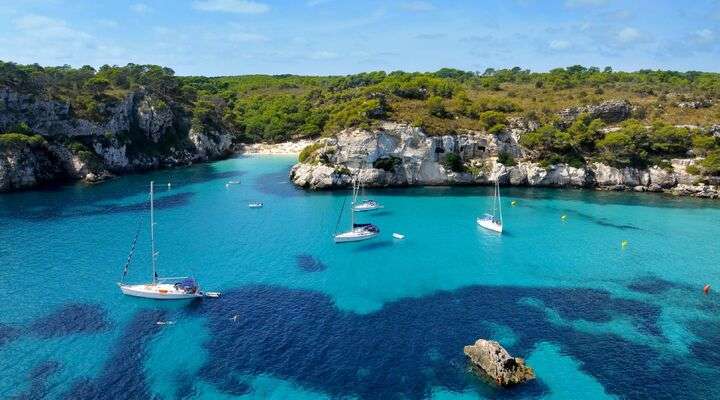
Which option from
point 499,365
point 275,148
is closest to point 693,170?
point 499,365

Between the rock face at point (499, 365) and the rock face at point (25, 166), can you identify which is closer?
the rock face at point (499, 365)

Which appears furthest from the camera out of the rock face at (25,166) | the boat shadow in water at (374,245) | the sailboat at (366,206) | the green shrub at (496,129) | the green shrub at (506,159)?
the green shrub at (496,129)

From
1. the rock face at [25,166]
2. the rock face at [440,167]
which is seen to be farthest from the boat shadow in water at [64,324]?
the rock face at [25,166]

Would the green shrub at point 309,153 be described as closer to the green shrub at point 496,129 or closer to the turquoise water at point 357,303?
the turquoise water at point 357,303

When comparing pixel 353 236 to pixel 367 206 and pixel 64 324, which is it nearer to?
pixel 367 206

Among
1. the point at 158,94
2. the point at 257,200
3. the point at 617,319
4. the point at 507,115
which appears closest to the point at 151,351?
the point at 617,319

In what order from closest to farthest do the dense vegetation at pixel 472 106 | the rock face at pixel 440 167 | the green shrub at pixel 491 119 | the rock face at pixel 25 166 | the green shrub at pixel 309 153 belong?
the rock face at pixel 25 166, the rock face at pixel 440 167, the dense vegetation at pixel 472 106, the green shrub at pixel 309 153, the green shrub at pixel 491 119
